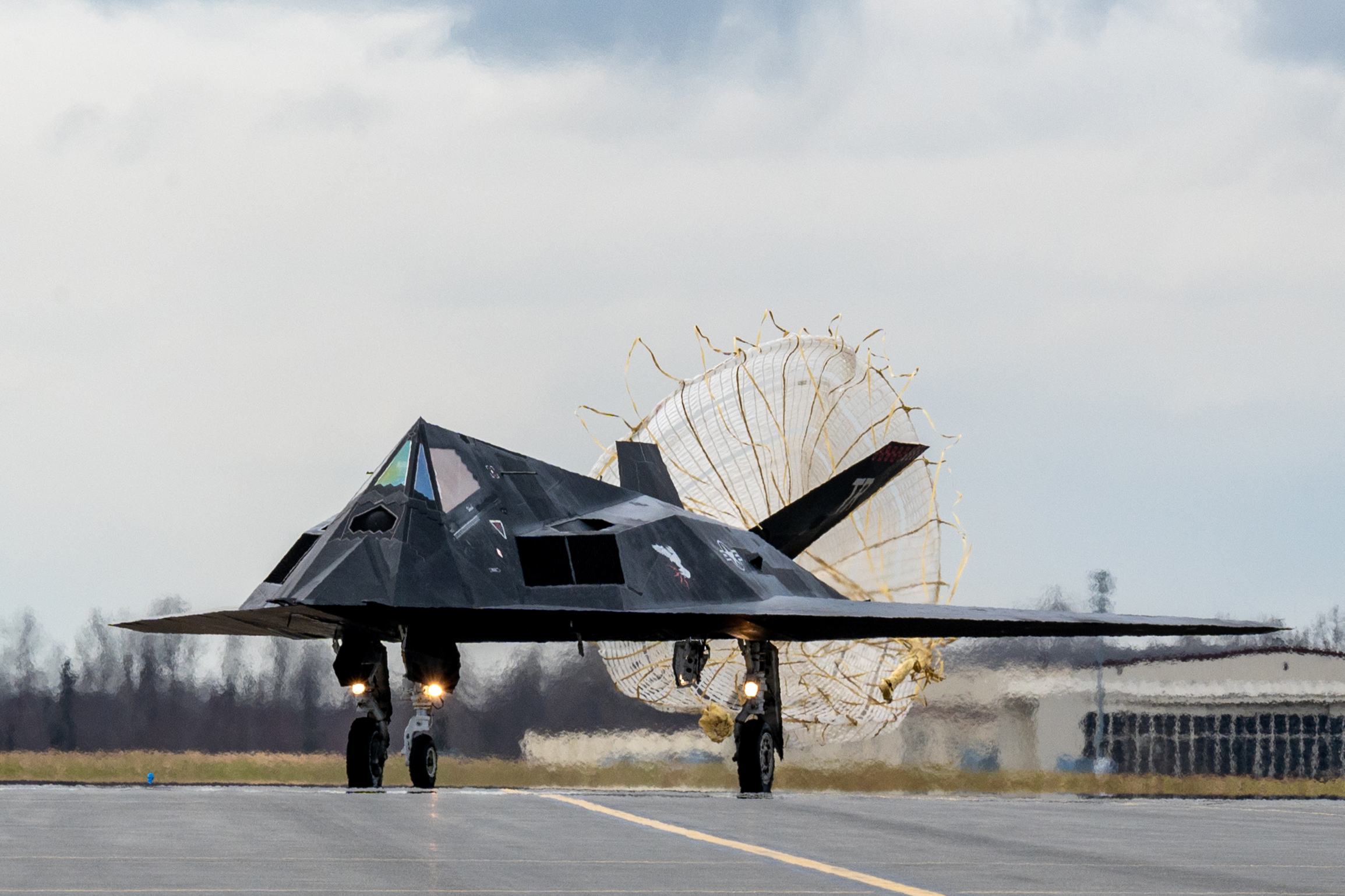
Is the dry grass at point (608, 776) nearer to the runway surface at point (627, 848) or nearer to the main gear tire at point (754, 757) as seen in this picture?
the main gear tire at point (754, 757)

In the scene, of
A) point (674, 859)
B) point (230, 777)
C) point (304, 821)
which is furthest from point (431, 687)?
point (230, 777)

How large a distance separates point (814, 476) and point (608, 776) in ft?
20.3

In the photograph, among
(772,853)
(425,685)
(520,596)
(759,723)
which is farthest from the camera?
(759,723)

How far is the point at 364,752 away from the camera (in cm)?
2034

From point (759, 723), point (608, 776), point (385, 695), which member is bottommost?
point (608, 776)

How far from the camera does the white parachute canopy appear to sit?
28.9 m

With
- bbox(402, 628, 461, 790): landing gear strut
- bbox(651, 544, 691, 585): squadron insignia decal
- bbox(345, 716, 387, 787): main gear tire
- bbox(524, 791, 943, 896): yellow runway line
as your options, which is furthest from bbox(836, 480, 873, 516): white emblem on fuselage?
bbox(524, 791, 943, 896): yellow runway line

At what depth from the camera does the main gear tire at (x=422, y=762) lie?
20.0 m

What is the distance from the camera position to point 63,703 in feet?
114

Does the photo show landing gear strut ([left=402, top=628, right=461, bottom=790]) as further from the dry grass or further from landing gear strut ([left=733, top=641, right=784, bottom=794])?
the dry grass

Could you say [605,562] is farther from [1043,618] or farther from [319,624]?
[1043,618]

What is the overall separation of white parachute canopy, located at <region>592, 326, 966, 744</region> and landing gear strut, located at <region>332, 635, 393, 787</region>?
8440 millimetres

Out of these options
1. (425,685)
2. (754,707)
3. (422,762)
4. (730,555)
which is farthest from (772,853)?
(730,555)

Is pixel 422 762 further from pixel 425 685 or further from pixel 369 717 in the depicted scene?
Result: pixel 425 685
